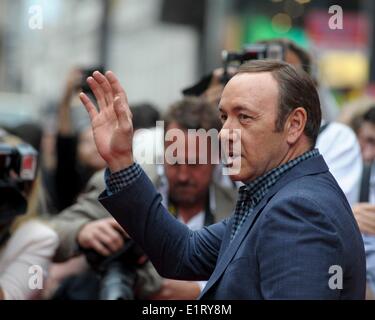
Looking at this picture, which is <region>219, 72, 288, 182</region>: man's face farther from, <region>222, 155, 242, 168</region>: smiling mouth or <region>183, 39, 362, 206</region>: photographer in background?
<region>183, 39, 362, 206</region>: photographer in background

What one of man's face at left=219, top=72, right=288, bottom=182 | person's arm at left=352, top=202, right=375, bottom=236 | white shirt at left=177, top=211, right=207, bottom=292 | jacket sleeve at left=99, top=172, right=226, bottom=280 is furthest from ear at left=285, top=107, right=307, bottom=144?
white shirt at left=177, top=211, right=207, bottom=292

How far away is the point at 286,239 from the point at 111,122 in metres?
0.65

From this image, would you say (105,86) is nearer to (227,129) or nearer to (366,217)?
(227,129)

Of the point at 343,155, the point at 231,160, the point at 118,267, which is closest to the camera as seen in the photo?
the point at 231,160

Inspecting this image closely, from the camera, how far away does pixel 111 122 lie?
2.65m

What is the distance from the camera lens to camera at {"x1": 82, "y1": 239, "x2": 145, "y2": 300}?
3668mm

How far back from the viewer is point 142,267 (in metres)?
3.88

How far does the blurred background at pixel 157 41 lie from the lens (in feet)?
50.8

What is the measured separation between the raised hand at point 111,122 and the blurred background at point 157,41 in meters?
9.83

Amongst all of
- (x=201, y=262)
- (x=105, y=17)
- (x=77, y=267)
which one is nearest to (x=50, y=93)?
(x=105, y=17)

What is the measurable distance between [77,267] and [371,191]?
4.67ft

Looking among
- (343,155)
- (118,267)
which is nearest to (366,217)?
(343,155)

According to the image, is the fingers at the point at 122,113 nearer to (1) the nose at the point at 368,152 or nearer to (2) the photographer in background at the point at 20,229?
(2) the photographer in background at the point at 20,229

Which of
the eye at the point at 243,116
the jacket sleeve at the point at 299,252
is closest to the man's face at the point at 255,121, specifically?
the eye at the point at 243,116
